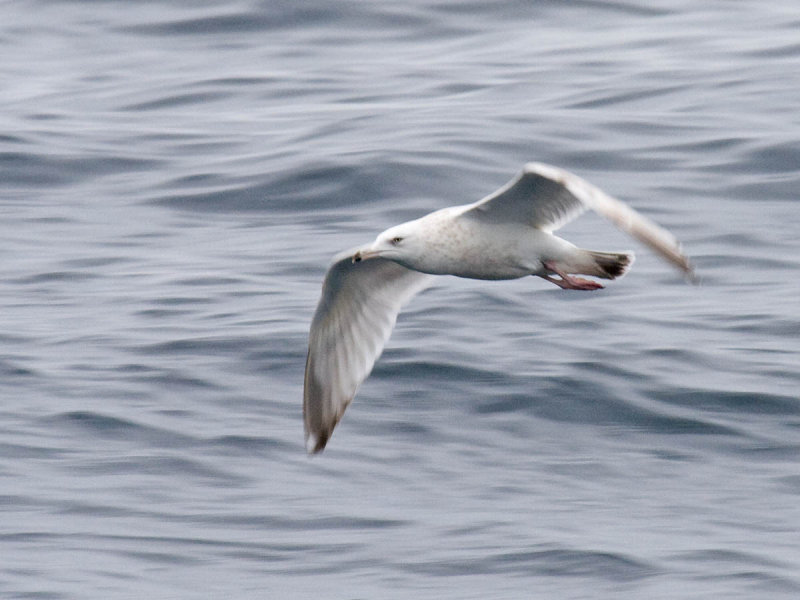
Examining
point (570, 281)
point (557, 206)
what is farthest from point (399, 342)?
point (557, 206)

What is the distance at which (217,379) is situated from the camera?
896cm

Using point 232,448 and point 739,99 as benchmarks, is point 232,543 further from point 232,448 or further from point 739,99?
point 739,99

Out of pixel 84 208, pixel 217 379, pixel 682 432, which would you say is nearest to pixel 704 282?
pixel 682 432

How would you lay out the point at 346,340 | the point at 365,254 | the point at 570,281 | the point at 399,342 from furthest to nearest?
the point at 399,342
the point at 346,340
the point at 570,281
the point at 365,254

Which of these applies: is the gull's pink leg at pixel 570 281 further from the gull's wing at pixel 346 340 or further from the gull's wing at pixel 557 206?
the gull's wing at pixel 346 340

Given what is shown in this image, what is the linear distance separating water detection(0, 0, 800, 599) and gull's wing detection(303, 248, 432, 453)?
14.2 inches

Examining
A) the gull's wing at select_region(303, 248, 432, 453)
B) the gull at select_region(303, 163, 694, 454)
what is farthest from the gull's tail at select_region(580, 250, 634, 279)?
the gull's wing at select_region(303, 248, 432, 453)

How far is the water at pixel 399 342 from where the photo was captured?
7176 millimetres

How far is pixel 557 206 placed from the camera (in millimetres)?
6781

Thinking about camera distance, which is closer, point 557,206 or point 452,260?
point 452,260

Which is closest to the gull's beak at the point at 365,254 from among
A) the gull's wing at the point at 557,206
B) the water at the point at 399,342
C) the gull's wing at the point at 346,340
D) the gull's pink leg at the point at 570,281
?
the gull's wing at the point at 557,206

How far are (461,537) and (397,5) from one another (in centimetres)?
1245

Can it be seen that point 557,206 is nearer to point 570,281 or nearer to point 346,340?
point 570,281

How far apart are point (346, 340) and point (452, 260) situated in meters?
1.40
